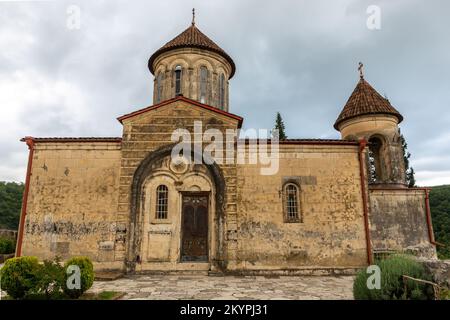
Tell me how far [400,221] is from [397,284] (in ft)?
28.3

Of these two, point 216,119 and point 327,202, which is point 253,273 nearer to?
point 327,202

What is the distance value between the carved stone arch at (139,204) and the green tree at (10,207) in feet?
89.3

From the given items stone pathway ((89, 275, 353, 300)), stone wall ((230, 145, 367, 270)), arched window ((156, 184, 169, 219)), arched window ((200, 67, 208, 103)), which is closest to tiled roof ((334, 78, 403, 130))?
stone wall ((230, 145, 367, 270))

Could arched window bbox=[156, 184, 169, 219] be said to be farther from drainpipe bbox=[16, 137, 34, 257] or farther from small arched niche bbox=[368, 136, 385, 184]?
small arched niche bbox=[368, 136, 385, 184]

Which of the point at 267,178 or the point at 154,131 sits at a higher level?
the point at 154,131

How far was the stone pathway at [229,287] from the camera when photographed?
7844mm

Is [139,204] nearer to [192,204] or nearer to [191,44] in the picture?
[192,204]

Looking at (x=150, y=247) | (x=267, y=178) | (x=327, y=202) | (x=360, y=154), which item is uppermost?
(x=360, y=154)

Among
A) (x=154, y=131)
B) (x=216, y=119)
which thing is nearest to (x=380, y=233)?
(x=216, y=119)

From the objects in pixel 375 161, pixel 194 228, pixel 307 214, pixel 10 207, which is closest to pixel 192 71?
pixel 194 228

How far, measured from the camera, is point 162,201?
12086mm

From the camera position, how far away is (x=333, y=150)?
12.4 meters

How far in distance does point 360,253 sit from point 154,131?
29.8 feet
